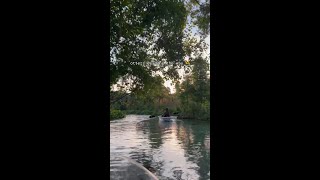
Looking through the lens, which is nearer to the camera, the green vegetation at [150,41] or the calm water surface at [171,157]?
the green vegetation at [150,41]

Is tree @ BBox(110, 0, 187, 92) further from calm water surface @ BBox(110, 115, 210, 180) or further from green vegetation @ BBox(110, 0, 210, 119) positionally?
calm water surface @ BBox(110, 115, 210, 180)

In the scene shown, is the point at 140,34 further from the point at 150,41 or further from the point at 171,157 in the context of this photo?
the point at 171,157

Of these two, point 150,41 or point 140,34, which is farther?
point 150,41

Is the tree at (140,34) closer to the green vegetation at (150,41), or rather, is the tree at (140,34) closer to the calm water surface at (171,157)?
the green vegetation at (150,41)

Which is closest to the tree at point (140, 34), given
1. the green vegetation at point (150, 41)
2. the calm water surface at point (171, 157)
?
the green vegetation at point (150, 41)

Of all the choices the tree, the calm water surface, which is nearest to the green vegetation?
the tree

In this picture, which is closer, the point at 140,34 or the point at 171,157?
the point at 140,34

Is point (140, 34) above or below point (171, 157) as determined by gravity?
above

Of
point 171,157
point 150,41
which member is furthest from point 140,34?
point 171,157

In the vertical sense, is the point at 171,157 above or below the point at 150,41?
below
